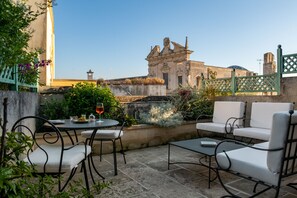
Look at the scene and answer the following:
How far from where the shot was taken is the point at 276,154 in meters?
1.67

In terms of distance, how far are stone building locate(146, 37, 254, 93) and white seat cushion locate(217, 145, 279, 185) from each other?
1346cm

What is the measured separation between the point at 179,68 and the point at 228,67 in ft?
16.5

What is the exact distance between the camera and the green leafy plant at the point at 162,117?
14.6 ft

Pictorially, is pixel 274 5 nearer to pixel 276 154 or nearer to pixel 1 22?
pixel 276 154

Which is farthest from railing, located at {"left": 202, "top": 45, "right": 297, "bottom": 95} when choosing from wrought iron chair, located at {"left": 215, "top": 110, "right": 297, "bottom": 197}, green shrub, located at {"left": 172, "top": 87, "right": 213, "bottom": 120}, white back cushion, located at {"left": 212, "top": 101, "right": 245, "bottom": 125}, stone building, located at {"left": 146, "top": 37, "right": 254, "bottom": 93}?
stone building, located at {"left": 146, "top": 37, "right": 254, "bottom": 93}

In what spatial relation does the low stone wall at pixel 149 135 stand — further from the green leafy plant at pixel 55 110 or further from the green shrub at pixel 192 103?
the green leafy plant at pixel 55 110

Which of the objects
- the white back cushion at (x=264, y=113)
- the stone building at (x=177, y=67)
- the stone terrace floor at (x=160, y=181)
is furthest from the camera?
the stone building at (x=177, y=67)

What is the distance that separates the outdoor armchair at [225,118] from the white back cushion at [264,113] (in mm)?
255

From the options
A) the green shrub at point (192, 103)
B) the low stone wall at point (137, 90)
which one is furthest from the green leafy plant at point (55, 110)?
the low stone wall at point (137, 90)

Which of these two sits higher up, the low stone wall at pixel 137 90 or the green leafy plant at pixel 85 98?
the low stone wall at pixel 137 90

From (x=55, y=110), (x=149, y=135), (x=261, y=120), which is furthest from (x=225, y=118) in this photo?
(x=55, y=110)

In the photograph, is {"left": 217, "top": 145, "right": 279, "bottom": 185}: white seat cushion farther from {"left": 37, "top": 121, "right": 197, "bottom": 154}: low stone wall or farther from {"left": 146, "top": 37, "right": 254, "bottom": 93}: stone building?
{"left": 146, "top": 37, "right": 254, "bottom": 93}: stone building

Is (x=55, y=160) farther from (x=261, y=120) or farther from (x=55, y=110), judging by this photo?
(x=261, y=120)

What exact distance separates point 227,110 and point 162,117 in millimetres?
1501
